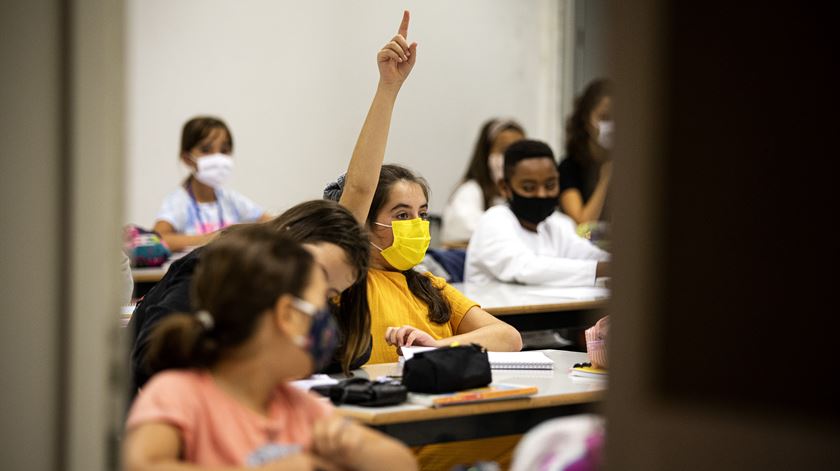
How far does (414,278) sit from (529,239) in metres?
1.84

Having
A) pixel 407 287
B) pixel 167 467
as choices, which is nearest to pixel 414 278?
pixel 407 287

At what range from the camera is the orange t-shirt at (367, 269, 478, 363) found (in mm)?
2996

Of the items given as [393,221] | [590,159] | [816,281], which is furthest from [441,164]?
[816,281]

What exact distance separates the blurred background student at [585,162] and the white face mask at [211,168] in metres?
2.33

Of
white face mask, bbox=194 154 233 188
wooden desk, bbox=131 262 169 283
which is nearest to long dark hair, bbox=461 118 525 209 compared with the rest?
white face mask, bbox=194 154 233 188

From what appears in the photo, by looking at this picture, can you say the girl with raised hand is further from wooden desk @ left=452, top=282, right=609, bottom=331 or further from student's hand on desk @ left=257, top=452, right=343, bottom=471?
wooden desk @ left=452, top=282, right=609, bottom=331

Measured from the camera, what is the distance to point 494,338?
3041 mm

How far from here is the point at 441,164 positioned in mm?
7410

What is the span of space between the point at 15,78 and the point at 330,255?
843 millimetres

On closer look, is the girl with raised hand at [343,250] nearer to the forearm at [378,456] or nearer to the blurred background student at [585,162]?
the forearm at [378,456]

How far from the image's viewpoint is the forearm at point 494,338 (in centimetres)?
300

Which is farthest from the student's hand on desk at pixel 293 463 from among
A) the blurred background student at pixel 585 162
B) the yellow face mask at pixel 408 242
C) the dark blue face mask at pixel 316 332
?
the blurred background student at pixel 585 162

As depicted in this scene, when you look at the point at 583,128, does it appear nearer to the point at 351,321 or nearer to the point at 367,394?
the point at 351,321

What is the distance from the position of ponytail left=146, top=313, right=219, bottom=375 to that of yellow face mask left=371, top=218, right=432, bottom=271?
148cm
